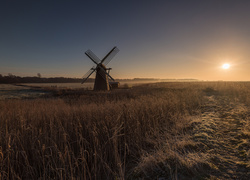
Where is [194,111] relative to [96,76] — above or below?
below

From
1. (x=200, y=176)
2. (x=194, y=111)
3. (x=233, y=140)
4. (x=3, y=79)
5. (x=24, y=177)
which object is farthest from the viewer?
(x=3, y=79)

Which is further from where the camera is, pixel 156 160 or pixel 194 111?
pixel 194 111

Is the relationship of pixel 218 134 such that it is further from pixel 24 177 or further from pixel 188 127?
pixel 24 177

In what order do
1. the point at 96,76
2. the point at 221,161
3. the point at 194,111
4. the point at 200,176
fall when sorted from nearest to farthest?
the point at 200,176 → the point at 221,161 → the point at 194,111 → the point at 96,76

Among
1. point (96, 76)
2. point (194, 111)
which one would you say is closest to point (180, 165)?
point (194, 111)

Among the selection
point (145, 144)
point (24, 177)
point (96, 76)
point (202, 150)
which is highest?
point (96, 76)

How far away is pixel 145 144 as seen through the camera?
371 cm

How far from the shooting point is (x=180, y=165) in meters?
2.31

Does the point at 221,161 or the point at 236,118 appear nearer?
the point at 221,161

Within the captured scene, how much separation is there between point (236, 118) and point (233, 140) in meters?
2.12

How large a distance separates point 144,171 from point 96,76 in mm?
23091

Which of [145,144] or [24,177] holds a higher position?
[145,144]

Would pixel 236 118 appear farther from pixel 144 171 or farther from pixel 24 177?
pixel 24 177

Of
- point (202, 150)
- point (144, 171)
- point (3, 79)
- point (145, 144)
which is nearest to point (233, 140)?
point (202, 150)
